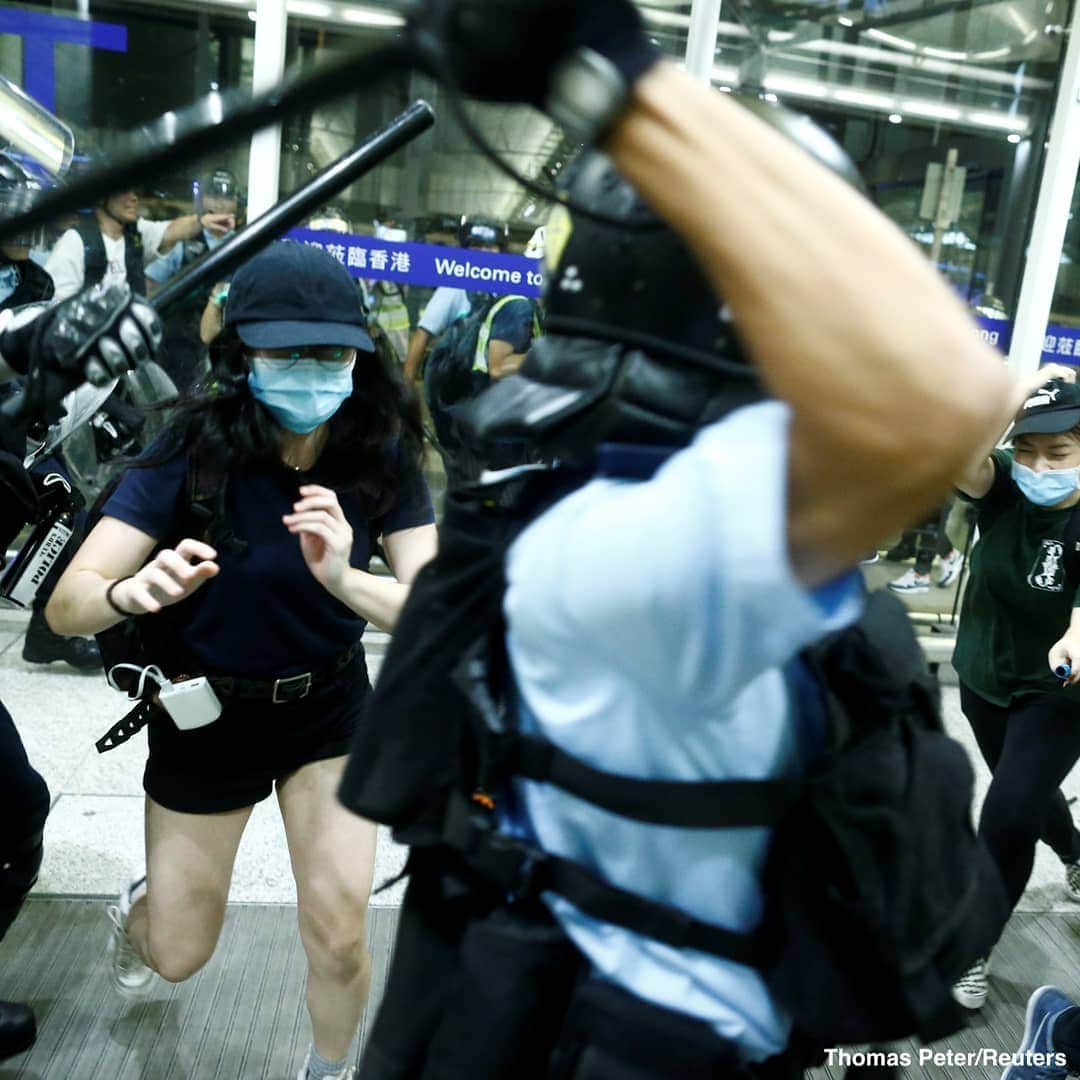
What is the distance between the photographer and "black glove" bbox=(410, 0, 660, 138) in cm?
71

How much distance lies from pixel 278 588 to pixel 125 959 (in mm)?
1106

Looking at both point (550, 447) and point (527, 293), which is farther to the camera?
point (527, 293)

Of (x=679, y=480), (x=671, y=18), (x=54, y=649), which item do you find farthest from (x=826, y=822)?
(x=671, y=18)

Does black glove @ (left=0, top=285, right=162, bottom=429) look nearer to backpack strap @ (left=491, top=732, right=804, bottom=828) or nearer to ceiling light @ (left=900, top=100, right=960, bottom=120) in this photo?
backpack strap @ (left=491, top=732, right=804, bottom=828)

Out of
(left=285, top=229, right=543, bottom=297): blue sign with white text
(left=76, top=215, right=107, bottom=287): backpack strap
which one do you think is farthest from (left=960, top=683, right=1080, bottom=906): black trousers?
(left=76, top=215, right=107, bottom=287): backpack strap

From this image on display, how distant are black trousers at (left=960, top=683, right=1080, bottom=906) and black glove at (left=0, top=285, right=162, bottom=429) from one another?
2401 mm

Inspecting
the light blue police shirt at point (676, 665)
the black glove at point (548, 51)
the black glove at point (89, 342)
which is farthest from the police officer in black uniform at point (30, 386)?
the light blue police shirt at point (676, 665)

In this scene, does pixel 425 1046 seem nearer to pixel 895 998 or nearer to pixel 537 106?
pixel 895 998

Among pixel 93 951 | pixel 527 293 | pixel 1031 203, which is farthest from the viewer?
pixel 1031 203

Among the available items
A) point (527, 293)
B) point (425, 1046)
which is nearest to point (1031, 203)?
point (527, 293)

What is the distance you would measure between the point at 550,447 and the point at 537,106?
357mm

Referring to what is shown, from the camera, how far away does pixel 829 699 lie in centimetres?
98

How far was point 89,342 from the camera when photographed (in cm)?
149
